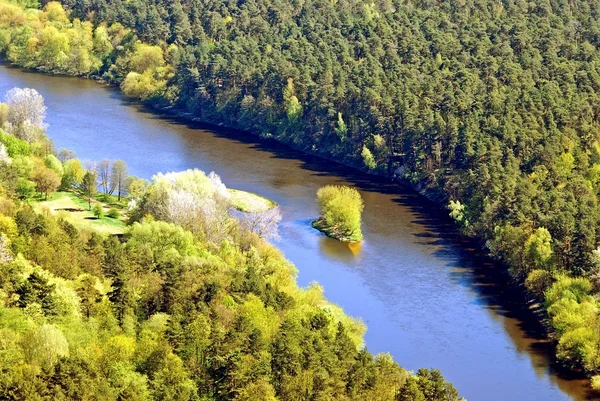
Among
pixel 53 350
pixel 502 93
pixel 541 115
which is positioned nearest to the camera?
pixel 53 350

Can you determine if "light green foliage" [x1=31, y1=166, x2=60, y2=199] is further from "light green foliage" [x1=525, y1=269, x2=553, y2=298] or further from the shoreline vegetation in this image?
"light green foliage" [x1=525, y1=269, x2=553, y2=298]

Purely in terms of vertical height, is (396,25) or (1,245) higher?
(396,25)

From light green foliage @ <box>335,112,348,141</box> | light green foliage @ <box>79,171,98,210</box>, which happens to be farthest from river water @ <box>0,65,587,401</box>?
light green foliage @ <box>79,171,98,210</box>

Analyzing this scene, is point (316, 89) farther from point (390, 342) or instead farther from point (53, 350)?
point (53, 350)

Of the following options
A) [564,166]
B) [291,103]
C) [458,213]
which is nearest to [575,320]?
[458,213]

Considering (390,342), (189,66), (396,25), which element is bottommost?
(390,342)

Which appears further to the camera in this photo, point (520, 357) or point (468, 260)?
point (468, 260)

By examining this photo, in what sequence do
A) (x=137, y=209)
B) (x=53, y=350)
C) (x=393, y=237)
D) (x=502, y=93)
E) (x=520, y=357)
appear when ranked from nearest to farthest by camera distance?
(x=53, y=350) < (x=520, y=357) < (x=137, y=209) < (x=393, y=237) < (x=502, y=93)

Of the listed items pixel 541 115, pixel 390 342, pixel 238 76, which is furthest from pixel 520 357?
pixel 238 76
